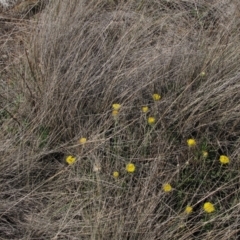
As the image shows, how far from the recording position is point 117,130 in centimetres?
183

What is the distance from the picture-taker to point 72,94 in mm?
1931

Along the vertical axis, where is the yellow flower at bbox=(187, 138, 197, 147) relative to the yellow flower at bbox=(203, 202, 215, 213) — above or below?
above

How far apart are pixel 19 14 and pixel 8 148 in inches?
51.2

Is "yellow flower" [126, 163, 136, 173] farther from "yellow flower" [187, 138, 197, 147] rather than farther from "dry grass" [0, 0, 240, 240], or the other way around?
"yellow flower" [187, 138, 197, 147]

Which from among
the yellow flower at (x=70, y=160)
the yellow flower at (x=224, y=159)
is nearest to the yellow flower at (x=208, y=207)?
the yellow flower at (x=224, y=159)

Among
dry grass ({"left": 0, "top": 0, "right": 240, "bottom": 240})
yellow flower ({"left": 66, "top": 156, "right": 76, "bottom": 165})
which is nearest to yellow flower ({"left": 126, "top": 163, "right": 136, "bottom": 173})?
dry grass ({"left": 0, "top": 0, "right": 240, "bottom": 240})

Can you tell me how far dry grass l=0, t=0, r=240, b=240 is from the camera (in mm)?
1544

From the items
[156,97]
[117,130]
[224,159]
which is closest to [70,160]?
[117,130]

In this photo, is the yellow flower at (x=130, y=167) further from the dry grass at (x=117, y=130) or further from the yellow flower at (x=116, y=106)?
the yellow flower at (x=116, y=106)

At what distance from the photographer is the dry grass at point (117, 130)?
1544mm

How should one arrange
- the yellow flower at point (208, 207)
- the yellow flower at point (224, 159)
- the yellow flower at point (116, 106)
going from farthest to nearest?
the yellow flower at point (116, 106) < the yellow flower at point (224, 159) < the yellow flower at point (208, 207)

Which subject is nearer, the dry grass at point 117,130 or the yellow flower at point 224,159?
the dry grass at point 117,130

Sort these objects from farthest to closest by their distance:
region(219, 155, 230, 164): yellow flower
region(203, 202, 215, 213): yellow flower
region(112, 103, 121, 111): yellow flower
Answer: region(112, 103, 121, 111): yellow flower, region(219, 155, 230, 164): yellow flower, region(203, 202, 215, 213): yellow flower

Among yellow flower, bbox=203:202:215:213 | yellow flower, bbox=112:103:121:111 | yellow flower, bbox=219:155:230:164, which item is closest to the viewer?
yellow flower, bbox=203:202:215:213
